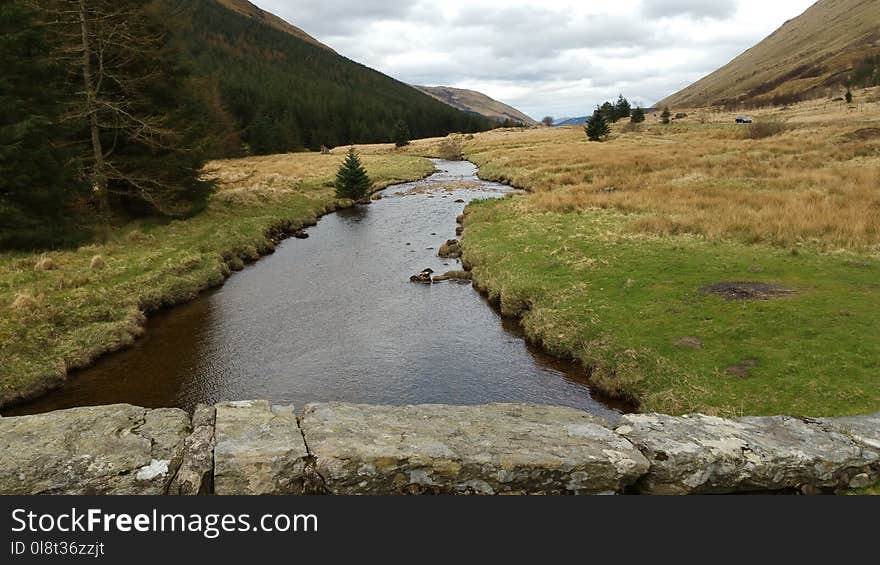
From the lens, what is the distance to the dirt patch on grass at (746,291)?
59.3 ft

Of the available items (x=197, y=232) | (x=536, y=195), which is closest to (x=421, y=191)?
(x=536, y=195)

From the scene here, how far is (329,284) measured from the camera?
87.6ft

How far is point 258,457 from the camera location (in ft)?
23.9

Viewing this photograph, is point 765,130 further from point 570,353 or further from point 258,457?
point 258,457

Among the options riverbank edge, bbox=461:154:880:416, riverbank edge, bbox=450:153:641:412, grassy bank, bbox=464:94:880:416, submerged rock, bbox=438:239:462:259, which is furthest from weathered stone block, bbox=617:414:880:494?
submerged rock, bbox=438:239:462:259

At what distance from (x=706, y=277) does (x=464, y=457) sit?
16676mm

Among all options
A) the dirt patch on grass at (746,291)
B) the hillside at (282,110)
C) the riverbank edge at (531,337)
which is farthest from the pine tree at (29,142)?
the hillside at (282,110)

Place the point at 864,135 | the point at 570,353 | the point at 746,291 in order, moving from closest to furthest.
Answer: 1. the point at 570,353
2. the point at 746,291
3. the point at 864,135

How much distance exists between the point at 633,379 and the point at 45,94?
2883 centimetres

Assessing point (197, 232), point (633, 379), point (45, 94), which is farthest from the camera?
point (197, 232)

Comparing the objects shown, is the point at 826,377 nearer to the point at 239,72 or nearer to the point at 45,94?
the point at 45,94

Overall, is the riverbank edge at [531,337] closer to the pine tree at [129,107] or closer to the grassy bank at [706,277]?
the grassy bank at [706,277]

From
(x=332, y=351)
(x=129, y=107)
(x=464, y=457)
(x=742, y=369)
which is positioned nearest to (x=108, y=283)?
(x=332, y=351)

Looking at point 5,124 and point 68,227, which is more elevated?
point 5,124
